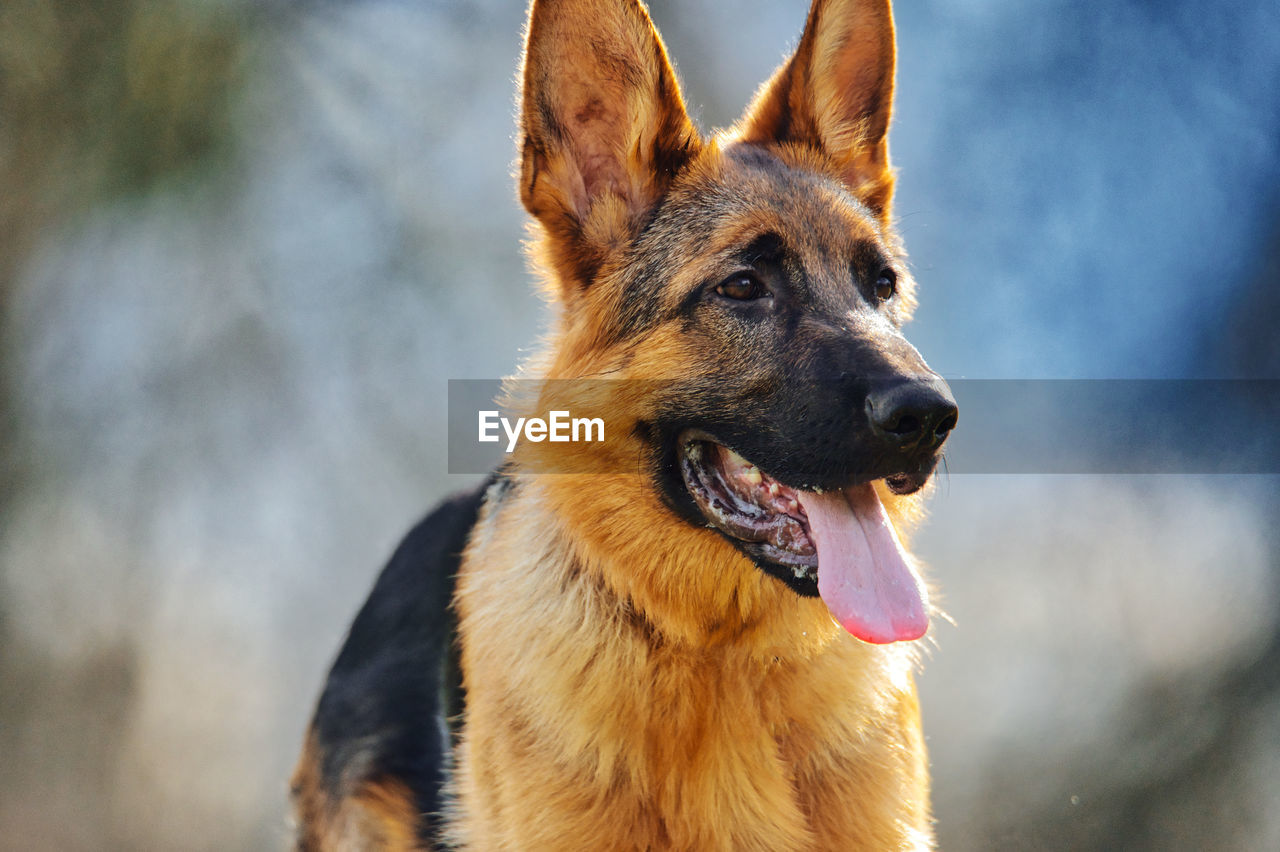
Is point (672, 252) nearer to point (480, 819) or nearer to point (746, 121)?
point (746, 121)

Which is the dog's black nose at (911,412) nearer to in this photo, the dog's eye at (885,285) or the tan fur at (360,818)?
A: the dog's eye at (885,285)

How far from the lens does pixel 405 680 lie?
13.5ft

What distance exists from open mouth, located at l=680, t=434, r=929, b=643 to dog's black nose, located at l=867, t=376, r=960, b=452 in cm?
28

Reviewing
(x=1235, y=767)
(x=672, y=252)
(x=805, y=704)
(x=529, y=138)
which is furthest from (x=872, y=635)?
(x=1235, y=767)

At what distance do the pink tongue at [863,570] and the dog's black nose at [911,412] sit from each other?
323 millimetres

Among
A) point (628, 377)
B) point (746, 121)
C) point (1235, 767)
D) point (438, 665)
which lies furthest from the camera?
point (1235, 767)

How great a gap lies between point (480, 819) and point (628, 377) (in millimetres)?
1517

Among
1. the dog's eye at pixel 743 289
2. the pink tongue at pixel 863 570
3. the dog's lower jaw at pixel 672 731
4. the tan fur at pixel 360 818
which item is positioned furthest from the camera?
the tan fur at pixel 360 818

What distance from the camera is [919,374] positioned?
2.64 m

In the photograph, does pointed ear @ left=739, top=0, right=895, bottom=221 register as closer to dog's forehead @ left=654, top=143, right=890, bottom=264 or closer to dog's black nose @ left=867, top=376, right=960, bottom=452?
dog's forehead @ left=654, top=143, right=890, bottom=264

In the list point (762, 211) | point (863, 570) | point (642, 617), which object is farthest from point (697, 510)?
point (762, 211)

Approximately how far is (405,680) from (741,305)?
222 cm

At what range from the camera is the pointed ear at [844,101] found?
3.46 metres

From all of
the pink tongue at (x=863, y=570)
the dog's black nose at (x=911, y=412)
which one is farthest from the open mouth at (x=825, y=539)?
the dog's black nose at (x=911, y=412)
